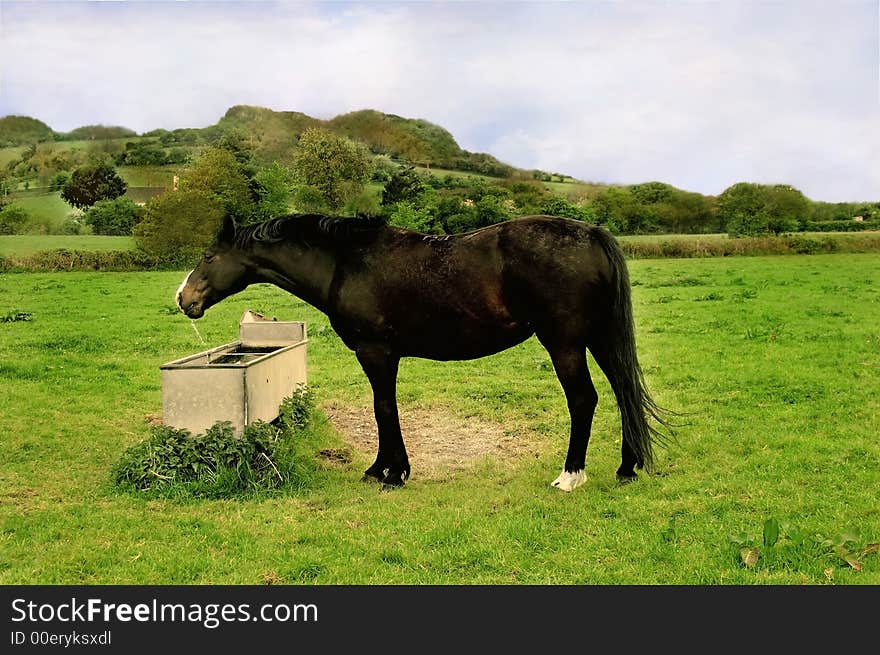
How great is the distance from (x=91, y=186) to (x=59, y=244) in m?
12.6

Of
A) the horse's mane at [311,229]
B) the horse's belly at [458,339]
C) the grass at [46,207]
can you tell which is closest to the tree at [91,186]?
the grass at [46,207]

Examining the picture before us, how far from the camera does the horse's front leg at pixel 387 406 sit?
21.5ft

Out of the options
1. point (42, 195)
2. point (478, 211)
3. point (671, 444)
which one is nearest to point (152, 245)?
point (478, 211)

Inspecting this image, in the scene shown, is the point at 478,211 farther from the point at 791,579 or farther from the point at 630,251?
the point at 791,579

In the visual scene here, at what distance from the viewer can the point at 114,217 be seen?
113ft

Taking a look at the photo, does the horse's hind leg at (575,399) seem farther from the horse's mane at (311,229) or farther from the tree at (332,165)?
the tree at (332,165)

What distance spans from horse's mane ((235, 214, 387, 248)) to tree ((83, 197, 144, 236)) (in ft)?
92.7

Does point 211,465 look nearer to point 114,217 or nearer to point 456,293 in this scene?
point 456,293

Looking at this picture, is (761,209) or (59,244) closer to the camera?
(59,244)

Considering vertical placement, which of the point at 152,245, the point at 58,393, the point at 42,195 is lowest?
the point at 58,393

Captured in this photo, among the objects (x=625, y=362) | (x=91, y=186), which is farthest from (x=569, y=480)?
(x=91, y=186)

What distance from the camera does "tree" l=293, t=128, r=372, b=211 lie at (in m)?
27.8

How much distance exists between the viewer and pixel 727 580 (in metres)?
4.42
